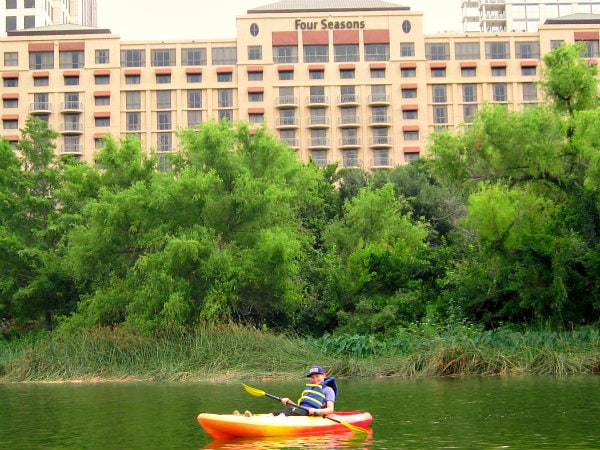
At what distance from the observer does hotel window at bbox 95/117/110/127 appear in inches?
3354

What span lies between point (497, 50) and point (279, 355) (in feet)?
213

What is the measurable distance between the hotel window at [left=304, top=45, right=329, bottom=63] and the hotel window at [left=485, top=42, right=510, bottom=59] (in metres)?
15.5

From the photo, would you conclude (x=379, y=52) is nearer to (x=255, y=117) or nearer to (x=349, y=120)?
(x=349, y=120)

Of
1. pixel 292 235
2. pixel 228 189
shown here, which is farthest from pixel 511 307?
pixel 228 189

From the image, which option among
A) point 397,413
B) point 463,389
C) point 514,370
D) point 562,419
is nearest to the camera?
point 562,419

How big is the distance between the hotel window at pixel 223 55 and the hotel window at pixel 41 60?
15737 millimetres

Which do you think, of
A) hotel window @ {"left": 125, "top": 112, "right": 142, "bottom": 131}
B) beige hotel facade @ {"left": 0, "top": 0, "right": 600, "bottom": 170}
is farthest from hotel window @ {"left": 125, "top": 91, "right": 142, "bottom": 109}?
hotel window @ {"left": 125, "top": 112, "right": 142, "bottom": 131}

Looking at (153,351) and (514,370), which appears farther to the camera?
(153,351)

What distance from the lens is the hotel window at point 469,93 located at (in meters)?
85.8

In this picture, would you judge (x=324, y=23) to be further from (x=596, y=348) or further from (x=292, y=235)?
(x=596, y=348)

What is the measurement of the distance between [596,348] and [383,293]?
9729 millimetres

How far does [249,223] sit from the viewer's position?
32.7 meters

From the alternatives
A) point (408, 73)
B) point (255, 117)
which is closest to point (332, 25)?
point (408, 73)

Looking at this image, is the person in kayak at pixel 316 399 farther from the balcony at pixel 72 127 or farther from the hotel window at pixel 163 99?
the balcony at pixel 72 127
